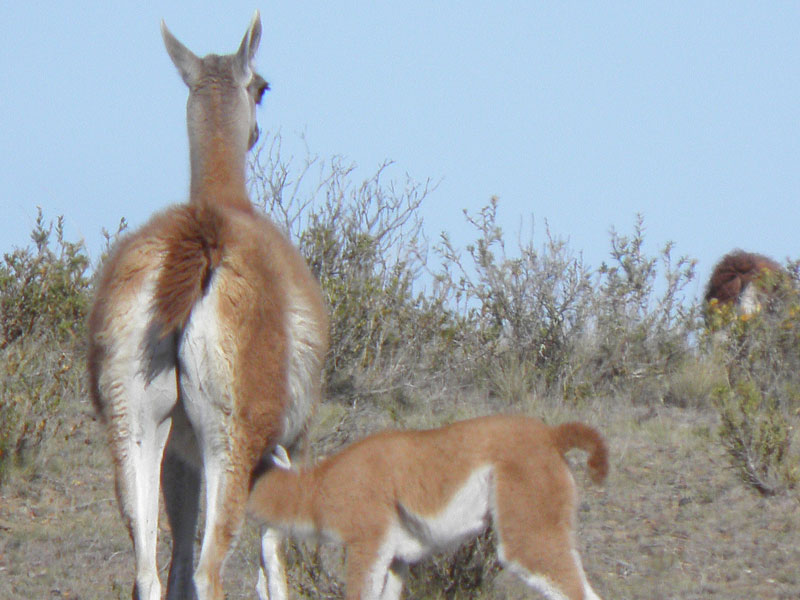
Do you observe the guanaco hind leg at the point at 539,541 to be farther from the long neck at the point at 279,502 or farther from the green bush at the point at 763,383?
the green bush at the point at 763,383

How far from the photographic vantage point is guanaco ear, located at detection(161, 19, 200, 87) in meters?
5.45

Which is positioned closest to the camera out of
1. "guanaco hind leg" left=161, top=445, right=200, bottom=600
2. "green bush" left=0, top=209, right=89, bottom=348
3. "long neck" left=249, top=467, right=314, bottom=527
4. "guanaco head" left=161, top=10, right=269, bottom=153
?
"long neck" left=249, top=467, right=314, bottom=527

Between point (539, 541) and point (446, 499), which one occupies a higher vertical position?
point (446, 499)

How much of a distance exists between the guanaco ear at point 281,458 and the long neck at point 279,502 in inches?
2.6

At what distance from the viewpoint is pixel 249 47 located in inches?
217

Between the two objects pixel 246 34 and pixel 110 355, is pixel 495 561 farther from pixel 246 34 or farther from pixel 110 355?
pixel 246 34

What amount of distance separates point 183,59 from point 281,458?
238 centimetres

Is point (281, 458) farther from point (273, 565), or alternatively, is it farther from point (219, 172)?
point (219, 172)

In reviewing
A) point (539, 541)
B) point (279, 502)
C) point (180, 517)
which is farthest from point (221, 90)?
point (539, 541)

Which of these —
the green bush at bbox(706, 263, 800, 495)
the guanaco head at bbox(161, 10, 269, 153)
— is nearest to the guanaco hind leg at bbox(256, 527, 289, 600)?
the guanaco head at bbox(161, 10, 269, 153)

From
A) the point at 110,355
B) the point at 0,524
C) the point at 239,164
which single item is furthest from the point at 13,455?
the point at 110,355

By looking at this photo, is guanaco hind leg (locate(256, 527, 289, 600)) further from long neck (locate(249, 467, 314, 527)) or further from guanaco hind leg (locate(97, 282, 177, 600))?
guanaco hind leg (locate(97, 282, 177, 600))

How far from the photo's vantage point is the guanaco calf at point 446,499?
3.69 meters

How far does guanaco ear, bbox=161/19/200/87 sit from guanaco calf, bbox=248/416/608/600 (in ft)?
7.59
